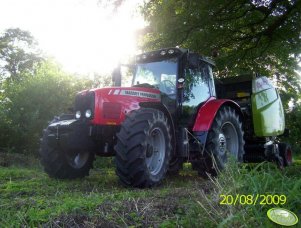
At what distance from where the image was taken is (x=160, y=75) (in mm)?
7305

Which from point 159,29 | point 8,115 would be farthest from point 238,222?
point 8,115

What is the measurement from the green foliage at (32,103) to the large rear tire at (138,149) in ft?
23.3

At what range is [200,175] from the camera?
727 cm

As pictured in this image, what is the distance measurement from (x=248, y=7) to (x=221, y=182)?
840 centimetres

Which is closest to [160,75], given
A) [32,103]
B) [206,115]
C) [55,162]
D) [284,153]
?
[206,115]

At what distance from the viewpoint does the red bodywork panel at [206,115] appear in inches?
272

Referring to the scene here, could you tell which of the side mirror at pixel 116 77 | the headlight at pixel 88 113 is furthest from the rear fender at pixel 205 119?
the headlight at pixel 88 113

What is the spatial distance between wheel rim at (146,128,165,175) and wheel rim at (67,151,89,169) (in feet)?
4.65

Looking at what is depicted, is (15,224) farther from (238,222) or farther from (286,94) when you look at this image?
(286,94)

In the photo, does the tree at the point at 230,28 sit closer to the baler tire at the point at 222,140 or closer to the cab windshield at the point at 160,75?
the baler tire at the point at 222,140

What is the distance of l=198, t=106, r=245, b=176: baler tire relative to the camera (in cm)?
687

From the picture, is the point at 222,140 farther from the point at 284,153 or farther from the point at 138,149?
the point at 284,153
